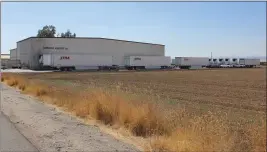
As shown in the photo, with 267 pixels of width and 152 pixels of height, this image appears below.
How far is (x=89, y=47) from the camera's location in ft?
324

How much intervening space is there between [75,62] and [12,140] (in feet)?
254

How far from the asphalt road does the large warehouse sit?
268 ft

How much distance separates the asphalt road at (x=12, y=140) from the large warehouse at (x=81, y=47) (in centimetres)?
8169

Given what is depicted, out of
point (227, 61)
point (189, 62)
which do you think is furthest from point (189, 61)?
point (227, 61)

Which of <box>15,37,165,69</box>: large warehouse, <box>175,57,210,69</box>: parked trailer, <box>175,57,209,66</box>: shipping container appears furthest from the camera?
<box>175,57,210,69</box>: parked trailer

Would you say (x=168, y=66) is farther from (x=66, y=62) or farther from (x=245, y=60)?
(x=245, y=60)

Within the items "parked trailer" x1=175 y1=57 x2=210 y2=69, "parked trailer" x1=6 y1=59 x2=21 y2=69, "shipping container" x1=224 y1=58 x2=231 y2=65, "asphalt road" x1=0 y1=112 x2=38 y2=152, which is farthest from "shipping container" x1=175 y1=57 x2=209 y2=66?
"asphalt road" x1=0 y1=112 x2=38 y2=152

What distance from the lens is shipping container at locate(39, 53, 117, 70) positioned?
83688 millimetres

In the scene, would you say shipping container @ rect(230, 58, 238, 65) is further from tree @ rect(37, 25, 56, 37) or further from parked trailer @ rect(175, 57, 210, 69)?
tree @ rect(37, 25, 56, 37)

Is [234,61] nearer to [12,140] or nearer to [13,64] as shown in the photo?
[13,64]

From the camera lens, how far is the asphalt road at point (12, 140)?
8.51 m

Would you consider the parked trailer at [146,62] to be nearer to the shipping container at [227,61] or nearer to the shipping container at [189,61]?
the shipping container at [189,61]

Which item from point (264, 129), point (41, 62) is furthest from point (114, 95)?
point (41, 62)

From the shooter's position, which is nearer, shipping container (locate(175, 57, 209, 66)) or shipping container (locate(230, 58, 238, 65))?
shipping container (locate(175, 57, 209, 66))
